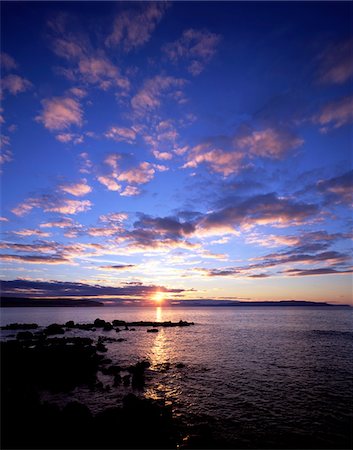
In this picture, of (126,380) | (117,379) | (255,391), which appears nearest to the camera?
(255,391)

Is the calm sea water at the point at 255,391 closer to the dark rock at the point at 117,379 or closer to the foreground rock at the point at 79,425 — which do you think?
the dark rock at the point at 117,379

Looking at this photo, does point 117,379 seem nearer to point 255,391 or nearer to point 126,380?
point 126,380

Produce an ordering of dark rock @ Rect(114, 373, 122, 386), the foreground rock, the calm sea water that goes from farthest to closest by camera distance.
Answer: dark rock @ Rect(114, 373, 122, 386) → the calm sea water → the foreground rock

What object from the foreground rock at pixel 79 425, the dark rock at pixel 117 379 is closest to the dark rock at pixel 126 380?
the dark rock at pixel 117 379

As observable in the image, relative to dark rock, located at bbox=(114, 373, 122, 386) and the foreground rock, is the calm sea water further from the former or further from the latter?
the foreground rock

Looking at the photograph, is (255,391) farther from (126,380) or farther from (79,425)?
(79,425)

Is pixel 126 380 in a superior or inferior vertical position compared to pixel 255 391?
superior

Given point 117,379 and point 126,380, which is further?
point 117,379

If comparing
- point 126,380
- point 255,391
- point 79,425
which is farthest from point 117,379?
point 255,391

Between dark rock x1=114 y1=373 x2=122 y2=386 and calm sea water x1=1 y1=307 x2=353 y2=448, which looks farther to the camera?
dark rock x1=114 y1=373 x2=122 y2=386

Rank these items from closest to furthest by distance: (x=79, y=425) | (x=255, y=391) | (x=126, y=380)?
(x=79, y=425)
(x=255, y=391)
(x=126, y=380)

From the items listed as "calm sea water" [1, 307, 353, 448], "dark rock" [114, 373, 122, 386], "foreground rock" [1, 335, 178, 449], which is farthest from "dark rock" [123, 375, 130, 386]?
"foreground rock" [1, 335, 178, 449]

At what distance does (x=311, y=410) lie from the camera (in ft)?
73.5

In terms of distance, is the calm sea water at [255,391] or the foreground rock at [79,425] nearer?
the foreground rock at [79,425]
